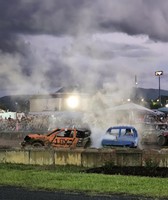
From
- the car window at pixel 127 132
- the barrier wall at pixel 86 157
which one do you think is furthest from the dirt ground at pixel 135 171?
the car window at pixel 127 132

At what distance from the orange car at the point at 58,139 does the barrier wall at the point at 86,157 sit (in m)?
6.45

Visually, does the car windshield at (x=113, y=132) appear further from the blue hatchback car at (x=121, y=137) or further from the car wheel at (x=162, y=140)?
the car wheel at (x=162, y=140)

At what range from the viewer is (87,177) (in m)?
12.1

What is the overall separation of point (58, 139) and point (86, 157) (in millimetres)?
7908

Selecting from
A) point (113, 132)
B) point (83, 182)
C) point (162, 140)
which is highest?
point (113, 132)

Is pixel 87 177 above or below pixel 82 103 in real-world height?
below

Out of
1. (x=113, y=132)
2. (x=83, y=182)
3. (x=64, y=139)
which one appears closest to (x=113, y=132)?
(x=113, y=132)

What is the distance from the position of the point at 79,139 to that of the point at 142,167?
953 centimetres

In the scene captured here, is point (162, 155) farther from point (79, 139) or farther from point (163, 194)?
point (79, 139)

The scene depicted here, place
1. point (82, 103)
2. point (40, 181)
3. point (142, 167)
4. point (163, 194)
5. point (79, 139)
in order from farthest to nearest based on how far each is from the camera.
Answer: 1. point (82, 103)
2. point (79, 139)
3. point (142, 167)
4. point (40, 181)
5. point (163, 194)

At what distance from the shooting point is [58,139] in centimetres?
2283

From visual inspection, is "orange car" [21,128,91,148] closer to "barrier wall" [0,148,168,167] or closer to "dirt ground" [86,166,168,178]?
"barrier wall" [0,148,168,167]

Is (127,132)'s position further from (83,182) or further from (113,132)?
(83,182)

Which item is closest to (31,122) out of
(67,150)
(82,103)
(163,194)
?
(82,103)
